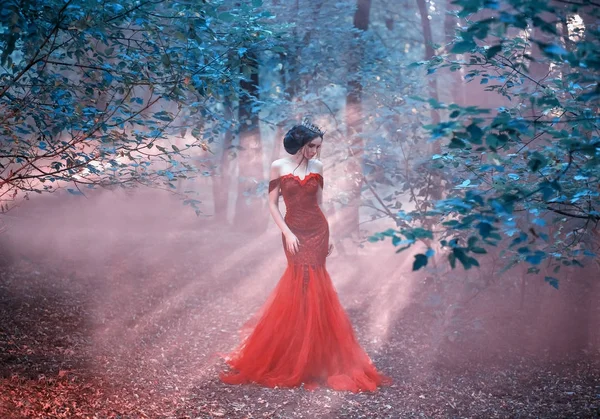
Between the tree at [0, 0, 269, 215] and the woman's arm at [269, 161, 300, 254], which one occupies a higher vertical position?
the tree at [0, 0, 269, 215]

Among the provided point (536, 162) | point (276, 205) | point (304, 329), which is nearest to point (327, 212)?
point (276, 205)

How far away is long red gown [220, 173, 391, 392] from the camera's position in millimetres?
5598

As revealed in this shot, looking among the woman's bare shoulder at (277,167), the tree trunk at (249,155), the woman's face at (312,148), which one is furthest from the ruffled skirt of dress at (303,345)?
the tree trunk at (249,155)

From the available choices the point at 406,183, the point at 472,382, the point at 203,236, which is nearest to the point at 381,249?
the point at 203,236

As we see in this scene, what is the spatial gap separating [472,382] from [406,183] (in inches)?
131

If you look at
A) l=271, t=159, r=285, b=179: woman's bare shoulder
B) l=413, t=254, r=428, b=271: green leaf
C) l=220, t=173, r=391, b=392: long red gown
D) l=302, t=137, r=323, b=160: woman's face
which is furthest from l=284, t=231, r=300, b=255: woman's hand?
l=413, t=254, r=428, b=271: green leaf

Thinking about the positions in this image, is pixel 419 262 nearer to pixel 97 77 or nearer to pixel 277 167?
pixel 277 167

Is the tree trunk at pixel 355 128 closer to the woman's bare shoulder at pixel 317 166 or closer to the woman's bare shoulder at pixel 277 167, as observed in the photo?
the woman's bare shoulder at pixel 317 166

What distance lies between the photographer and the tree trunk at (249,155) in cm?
735

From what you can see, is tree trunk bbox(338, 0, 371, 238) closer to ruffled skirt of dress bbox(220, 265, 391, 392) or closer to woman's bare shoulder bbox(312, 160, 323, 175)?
woman's bare shoulder bbox(312, 160, 323, 175)

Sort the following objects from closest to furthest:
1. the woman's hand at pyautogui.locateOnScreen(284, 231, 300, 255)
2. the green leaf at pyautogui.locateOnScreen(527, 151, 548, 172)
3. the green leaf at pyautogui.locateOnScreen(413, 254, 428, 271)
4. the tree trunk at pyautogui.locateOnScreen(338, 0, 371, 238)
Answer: the green leaf at pyautogui.locateOnScreen(413, 254, 428, 271) < the green leaf at pyautogui.locateOnScreen(527, 151, 548, 172) < the woman's hand at pyautogui.locateOnScreen(284, 231, 300, 255) < the tree trunk at pyautogui.locateOnScreen(338, 0, 371, 238)

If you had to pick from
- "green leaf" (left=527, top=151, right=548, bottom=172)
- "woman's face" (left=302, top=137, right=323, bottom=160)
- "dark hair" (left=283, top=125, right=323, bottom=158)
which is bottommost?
"green leaf" (left=527, top=151, right=548, bottom=172)

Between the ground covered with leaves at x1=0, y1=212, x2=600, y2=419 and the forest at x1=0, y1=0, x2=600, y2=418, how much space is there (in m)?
0.04

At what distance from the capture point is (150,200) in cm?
1944
